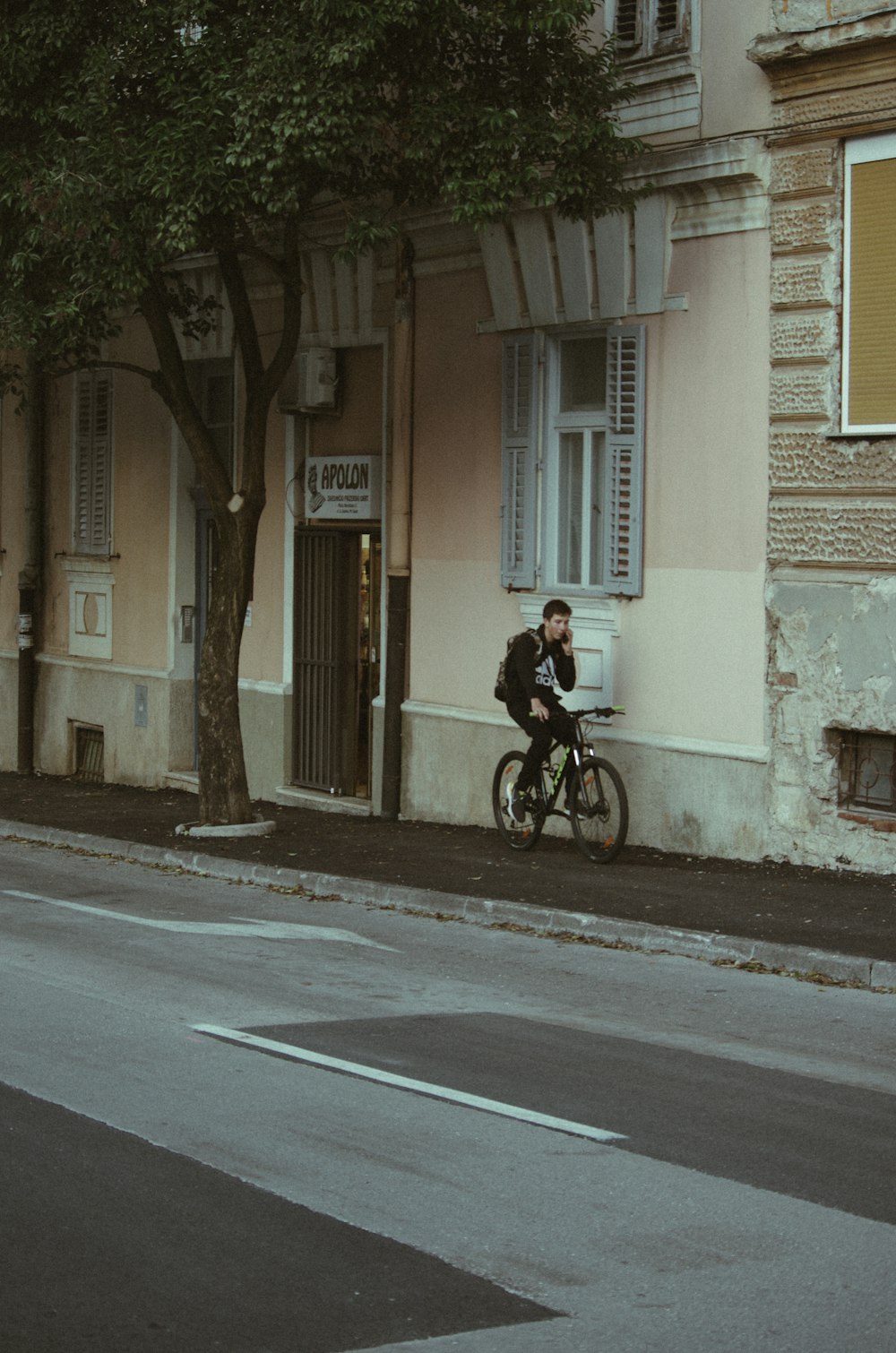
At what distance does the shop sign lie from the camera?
17.6m

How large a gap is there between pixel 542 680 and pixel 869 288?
3.54 m

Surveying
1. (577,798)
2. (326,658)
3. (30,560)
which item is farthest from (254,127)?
(30,560)

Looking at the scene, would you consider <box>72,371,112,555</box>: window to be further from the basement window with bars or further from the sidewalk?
the basement window with bars

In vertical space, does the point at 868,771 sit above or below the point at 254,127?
below

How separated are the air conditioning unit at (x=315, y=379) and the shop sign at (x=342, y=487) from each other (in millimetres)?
510

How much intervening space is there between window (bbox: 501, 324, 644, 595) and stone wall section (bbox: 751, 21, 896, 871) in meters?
1.71

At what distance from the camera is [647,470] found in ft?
48.0

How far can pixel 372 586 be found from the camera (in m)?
18.3

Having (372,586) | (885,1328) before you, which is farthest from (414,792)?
(885,1328)

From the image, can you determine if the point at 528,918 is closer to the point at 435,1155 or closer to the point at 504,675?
the point at 504,675

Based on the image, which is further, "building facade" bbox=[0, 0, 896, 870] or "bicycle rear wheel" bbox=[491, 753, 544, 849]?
"bicycle rear wheel" bbox=[491, 753, 544, 849]

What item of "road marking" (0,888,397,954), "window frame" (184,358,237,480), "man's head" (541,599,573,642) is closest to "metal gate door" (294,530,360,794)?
"window frame" (184,358,237,480)

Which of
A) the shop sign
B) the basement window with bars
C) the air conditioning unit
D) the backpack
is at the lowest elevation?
the basement window with bars

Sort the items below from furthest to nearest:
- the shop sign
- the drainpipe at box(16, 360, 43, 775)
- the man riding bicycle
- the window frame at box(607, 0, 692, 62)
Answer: the drainpipe at box(16, 360, 43, 775) → the shop sign → the window frame at box(607, 0, 692, 62) → the man riding bicycle
